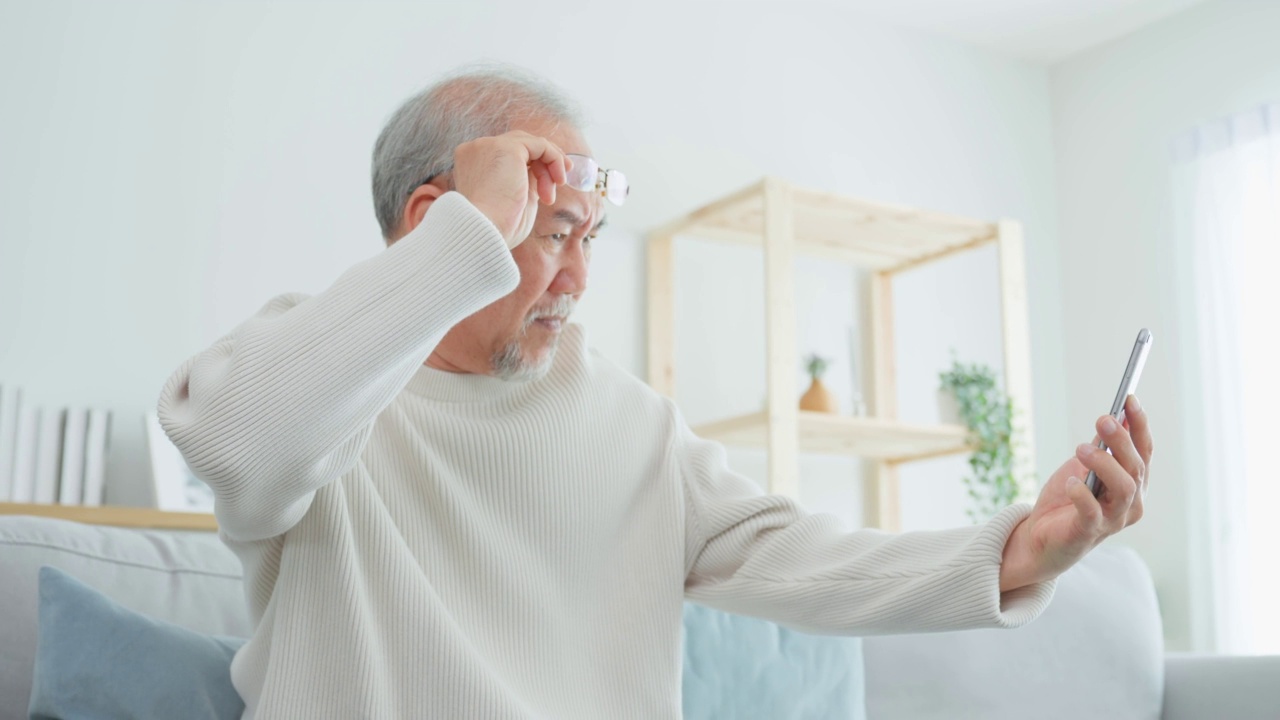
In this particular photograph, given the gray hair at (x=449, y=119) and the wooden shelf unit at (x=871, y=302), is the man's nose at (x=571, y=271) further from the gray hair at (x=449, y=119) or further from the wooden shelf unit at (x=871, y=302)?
the wooden shelf unit at (x=871, y=302)

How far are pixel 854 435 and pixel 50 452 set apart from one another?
1.86 meters

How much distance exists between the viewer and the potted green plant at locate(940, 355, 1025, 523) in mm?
3254

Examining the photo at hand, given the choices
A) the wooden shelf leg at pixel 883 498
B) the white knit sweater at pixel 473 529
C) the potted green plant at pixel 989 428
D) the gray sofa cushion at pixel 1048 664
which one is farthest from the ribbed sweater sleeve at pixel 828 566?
the wooden shelf leg at pixel 883 498

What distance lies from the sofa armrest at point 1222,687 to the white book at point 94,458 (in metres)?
1.98

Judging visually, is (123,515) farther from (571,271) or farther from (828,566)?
(828,566)

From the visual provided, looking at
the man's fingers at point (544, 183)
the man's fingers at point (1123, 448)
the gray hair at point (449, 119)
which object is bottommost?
the man's fingers at point (1123, 448)

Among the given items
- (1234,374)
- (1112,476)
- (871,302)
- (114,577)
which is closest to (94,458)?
(114,577)

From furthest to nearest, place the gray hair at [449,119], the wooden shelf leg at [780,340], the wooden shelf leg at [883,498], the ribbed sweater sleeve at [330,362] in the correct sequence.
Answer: the wooden shelf leg at [883,498] < the wooden shelf leg at [780,340] < the gray hair at [449,119] < the ribbed sweater sleeve at [330,362]

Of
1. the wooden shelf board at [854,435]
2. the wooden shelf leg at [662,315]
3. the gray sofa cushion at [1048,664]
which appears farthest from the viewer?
the wooden shelf leg at [662,315]

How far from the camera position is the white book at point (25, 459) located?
2.32 metres

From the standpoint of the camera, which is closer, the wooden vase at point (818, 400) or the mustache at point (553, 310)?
the mustache at point (553, 310)

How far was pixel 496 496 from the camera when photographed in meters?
1.22

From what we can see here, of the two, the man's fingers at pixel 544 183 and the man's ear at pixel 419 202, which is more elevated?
the man's ear at pixel 419 202

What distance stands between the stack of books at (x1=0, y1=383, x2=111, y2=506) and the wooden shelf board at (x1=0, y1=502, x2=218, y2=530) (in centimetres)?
9
